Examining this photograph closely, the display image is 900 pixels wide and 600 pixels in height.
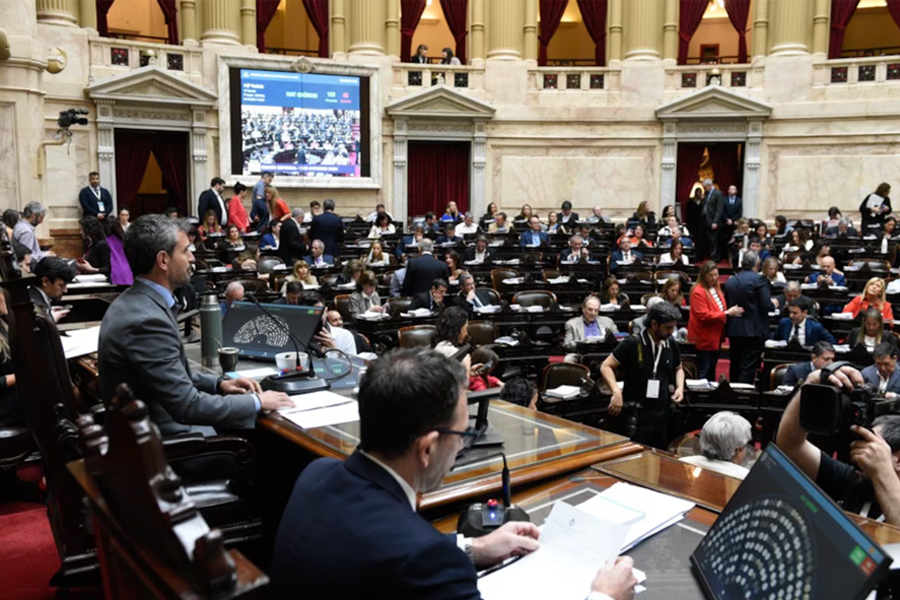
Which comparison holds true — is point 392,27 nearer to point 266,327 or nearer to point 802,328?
point 802,328

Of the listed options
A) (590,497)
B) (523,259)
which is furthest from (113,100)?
(590,497)

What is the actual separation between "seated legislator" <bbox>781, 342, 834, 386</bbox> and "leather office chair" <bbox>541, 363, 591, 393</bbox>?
5.48 feet

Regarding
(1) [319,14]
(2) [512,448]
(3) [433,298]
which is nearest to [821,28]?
(1) [319,14]

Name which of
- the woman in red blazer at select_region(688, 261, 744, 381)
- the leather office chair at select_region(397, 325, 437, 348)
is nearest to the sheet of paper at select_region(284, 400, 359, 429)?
the leather office chair at select_region(397, 325, 437, 348)

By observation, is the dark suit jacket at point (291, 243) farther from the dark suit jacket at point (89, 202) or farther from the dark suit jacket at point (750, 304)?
the dark suit jacket at point (750, 304)

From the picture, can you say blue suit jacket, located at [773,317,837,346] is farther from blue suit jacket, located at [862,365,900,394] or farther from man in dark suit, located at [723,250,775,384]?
blue suit jacket, located at [862,365,900,394]

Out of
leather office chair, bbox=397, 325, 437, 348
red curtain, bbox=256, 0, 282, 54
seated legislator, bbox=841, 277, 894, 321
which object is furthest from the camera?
red curtain, bbox=256, 0, 282, 54

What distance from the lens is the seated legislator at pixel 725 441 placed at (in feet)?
13.6

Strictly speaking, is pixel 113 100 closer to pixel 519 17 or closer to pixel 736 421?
pixel 519 17

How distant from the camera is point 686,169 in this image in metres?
19.3

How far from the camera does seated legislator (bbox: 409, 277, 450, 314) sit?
30.3ft

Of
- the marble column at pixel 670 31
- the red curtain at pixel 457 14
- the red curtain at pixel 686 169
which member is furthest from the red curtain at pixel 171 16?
the red curtain at pixel 686 169

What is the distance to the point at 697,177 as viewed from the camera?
Answer: 19406mm

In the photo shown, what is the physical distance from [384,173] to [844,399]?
55.6 feet
